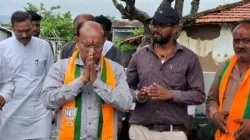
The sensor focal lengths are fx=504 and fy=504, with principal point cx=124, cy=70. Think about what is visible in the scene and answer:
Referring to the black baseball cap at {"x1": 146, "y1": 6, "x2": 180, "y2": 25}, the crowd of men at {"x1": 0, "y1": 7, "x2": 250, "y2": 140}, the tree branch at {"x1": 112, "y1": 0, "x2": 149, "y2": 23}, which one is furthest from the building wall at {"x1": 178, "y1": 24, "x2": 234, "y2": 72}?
the black baseball cap at {"x1": 146, "y1": 6, "x2": 180, "y2": 25}

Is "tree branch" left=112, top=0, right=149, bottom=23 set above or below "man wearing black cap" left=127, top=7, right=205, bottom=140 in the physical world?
above

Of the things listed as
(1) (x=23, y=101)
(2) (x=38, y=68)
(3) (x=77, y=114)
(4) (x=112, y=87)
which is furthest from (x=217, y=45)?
(3) (x=77, y=114)

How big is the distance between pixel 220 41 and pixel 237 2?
4.06 meters

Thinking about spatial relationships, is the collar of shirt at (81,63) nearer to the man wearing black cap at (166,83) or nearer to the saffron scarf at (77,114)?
the saffron scarf at (77,114)

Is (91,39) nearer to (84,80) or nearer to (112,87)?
(84,80)

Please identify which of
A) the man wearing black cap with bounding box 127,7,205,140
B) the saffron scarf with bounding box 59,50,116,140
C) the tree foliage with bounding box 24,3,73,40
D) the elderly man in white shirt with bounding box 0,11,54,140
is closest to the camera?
the saffron scarf with bounding box 59,50,116,140

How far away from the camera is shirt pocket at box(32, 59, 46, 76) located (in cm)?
547

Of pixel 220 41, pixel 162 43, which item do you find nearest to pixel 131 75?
pixel 162 43

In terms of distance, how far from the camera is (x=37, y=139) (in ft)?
17.7

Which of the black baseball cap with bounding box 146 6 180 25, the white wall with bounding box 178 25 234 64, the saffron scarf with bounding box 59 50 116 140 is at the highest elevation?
the white wall with bounding box 178 25 234 64

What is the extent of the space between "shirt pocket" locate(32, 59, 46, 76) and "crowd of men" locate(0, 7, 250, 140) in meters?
0.01

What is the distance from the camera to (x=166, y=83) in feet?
15.8

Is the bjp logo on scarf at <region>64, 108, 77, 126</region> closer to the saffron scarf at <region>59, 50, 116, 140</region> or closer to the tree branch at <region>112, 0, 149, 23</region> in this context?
the saffron scarf at <region>59, 50, 116, 140</region>

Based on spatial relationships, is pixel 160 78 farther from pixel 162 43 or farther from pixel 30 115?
pixel 30 115
